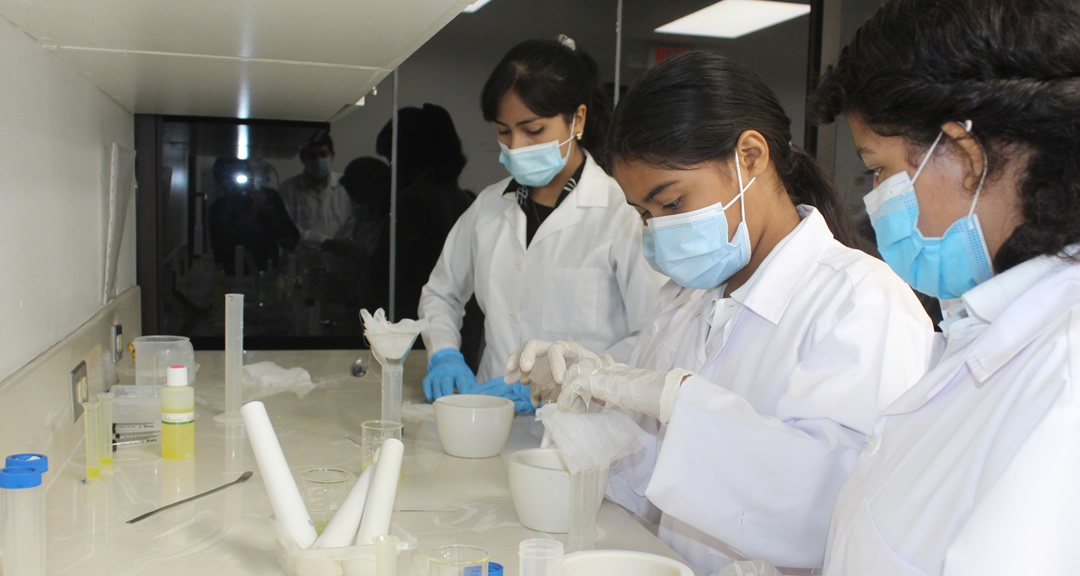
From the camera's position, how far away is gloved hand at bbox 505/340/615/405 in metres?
1.35

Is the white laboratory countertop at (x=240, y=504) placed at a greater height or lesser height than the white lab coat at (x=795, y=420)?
lesser

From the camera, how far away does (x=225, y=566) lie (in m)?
0.98

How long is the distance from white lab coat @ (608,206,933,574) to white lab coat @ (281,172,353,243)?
1880 mm

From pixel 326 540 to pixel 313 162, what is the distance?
2.00 meters

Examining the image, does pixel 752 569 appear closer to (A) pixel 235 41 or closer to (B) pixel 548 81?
(A) pixel 235 41

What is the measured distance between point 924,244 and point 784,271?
1.18 feet

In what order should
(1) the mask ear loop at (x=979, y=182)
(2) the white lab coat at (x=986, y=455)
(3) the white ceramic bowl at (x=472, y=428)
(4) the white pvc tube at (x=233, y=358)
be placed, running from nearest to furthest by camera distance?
(2) the white lab coat at (x=986, y=455)
(1) the mask ear loop at (x=979, y=182)
(3) the white ceramic bowl at (x=472, y=428)
(4) the white pvc tube at (x=233, y=358)

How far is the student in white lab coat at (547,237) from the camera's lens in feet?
6.52

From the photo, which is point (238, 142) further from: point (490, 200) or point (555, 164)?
point (555, 164)

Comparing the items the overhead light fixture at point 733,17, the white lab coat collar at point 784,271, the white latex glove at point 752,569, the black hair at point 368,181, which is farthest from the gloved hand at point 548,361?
the overhead light fixture at point 733,17

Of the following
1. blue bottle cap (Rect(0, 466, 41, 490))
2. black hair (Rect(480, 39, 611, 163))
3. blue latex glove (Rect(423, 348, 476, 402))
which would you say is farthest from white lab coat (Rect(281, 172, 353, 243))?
blue bottle cap (Rect(0, 466, 41, 490))

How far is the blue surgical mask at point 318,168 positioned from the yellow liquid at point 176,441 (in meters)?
1.43

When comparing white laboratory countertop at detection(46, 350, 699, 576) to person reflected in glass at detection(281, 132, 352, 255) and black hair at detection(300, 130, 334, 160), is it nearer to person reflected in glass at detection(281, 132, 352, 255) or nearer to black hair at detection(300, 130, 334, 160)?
person reflected in glass at detection(281, 132, 352, 255)

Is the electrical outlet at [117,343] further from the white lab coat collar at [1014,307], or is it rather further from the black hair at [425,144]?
the white lab coat collar at [1014,307]
